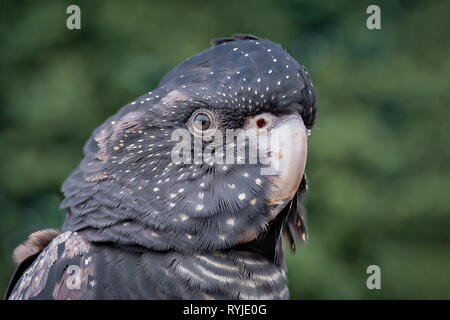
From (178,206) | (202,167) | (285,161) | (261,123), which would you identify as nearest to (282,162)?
(285,161)

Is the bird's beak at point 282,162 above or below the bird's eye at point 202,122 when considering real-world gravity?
below

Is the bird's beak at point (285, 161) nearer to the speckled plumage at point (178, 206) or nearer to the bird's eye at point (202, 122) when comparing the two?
the speckled plumage at point (178, 206)

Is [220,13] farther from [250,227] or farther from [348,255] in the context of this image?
[250,227]

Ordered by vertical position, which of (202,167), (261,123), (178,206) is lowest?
(178,206)

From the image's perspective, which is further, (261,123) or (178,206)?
(261,123)

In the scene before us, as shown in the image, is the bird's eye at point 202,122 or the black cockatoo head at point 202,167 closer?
the black cockatoo head at point 202,167

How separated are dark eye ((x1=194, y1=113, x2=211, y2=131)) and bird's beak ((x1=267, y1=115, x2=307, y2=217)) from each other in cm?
29

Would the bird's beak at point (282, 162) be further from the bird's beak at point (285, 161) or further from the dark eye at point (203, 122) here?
the dark eye at point (203, 122)

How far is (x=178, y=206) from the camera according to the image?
2139 mm

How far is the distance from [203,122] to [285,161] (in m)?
0.42

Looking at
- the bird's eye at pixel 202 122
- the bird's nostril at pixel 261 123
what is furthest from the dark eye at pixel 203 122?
the bird's nostril at pixel 261 123

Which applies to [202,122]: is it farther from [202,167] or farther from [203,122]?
[202,167]

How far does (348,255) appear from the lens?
176 inches

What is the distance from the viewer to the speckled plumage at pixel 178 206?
6.88ft
